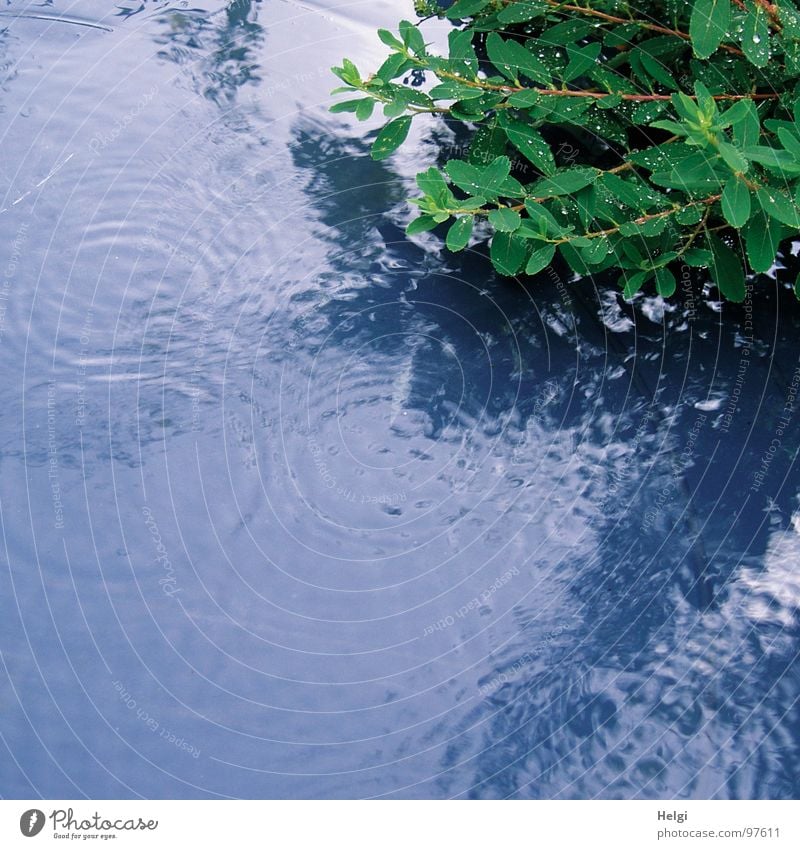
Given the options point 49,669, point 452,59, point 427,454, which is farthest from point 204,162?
point 49,669

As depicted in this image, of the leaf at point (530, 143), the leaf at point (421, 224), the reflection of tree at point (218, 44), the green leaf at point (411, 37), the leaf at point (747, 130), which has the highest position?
the reflection of tree at point (218, 44)

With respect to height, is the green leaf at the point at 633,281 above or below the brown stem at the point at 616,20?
below

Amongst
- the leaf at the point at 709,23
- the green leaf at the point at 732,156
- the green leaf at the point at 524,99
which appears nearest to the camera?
the green leaf at the point at 732,156

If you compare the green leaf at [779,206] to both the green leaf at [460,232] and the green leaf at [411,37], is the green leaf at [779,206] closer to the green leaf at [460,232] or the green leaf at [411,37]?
the green leaf at [460,232]

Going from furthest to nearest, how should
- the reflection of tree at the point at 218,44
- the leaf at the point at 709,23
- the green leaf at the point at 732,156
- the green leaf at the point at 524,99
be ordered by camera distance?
the reflection of tree at the point at 218,44 → the green leaf at the point at 524,99 → the leaf at the point at 709,23 → the green leaf at the point at 732,156

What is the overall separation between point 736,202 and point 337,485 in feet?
1.66

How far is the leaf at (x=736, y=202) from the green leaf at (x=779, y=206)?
0.02 m

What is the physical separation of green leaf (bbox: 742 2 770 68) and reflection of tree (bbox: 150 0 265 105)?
0.66m

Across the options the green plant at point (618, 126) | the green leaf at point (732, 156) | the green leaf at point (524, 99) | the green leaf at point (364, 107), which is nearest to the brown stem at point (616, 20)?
the green plant at point (618, 126)

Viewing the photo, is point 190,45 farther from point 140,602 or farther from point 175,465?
point 140,602

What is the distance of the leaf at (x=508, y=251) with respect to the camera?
102 centimetres

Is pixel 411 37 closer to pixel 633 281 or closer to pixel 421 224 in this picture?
pixel 421 224

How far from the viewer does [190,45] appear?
130 cm

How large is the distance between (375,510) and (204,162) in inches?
21.2
